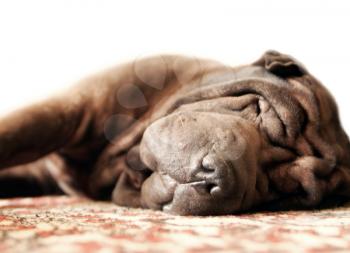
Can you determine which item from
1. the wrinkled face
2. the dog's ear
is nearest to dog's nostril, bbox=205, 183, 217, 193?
the wrinkled face

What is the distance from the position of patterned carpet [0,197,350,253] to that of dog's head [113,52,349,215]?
9 centimetres

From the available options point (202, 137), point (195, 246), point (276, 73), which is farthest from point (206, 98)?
point (195, 246)

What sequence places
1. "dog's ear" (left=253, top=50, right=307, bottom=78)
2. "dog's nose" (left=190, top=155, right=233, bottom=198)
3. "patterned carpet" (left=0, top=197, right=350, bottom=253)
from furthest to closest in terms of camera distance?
1. "dog's ear" (left=253, top=50, right=307, bottom=78)
2. "dog's nose" (left=190, top=155, right=233, bottom=198)
3. "patterned carpet" (left=0, top=197, right=350, bottom=253)

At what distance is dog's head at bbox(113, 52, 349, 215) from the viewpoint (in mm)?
1332

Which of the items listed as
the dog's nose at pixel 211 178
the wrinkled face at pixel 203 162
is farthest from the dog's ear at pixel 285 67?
the dog's nose at pixel 211 178

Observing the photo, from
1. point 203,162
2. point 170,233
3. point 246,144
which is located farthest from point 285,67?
point 170,233

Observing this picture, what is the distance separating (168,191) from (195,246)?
1.66 feet

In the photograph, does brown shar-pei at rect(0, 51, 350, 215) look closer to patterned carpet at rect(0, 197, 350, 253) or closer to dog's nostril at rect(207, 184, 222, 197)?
dog's nostril at rect(207, 184, 222, 197)

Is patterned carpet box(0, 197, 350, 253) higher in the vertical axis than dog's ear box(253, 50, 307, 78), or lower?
lower

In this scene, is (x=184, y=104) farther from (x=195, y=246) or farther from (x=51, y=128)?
(x=195, y=246)

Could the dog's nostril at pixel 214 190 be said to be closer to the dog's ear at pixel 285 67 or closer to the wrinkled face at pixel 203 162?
the wrinkled face at pixel 203 162

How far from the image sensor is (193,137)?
1.35 m

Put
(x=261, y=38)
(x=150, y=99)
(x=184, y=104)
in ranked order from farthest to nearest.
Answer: (x=261, y=38), (x=150, y=99), (x=184, y=104)

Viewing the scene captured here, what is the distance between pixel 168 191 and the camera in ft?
4.61
